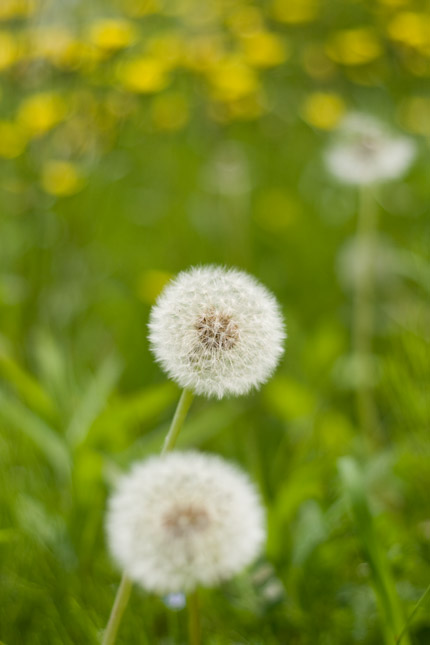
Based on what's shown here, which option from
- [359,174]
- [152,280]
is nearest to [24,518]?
[152,280]

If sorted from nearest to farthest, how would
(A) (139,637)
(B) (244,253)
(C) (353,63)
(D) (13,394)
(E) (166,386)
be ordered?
(A) (139,637) → (E) (166,386) → (D) (13,394) → (B) (244,253) → (C) (353,63)

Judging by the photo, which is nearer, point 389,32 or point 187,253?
point 187,253

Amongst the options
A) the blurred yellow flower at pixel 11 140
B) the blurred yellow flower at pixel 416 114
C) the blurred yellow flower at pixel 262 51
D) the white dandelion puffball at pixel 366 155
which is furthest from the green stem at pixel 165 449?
the blurred yellow flower at pixel 416 114

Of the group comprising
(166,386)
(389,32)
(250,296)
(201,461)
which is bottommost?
(166,386)

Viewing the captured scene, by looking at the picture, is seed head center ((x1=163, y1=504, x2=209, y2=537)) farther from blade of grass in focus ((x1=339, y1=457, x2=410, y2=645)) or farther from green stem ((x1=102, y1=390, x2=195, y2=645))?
blade of grass in focus ((x1=339, y1=457, x2=410, y2=645))

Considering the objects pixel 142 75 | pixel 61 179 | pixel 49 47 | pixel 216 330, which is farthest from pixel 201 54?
pixel 216 330

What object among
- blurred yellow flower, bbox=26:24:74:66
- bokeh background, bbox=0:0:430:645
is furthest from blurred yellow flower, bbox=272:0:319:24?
blurred yellow flower, bbox=26:24:74:66

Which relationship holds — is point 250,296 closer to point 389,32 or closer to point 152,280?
point 152,280
